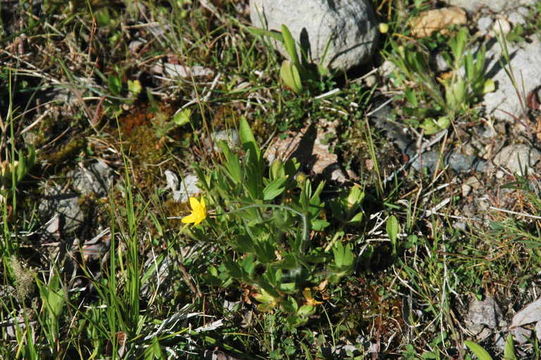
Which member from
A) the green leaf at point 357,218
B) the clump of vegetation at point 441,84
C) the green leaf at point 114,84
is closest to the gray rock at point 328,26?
the clump of vegetation at point 441,84

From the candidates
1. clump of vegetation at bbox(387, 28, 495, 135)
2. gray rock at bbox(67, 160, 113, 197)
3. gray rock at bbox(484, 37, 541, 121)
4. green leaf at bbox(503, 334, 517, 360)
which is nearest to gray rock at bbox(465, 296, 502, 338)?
green leaf at bbox(503, 334, 517, 360)

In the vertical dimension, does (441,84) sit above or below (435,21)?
below

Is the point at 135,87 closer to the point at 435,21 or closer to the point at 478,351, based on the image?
the point at 435,21

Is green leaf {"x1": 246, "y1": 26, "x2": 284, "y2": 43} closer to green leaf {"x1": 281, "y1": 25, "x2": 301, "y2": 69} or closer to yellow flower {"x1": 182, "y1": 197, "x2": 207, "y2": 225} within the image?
green leaf {"x1": 281, "y1": 25, "x2": 301, "y2": 69}

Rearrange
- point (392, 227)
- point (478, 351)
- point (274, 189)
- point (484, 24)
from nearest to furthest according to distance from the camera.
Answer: point (478, 351), point (274, 189), point (392, 227), point (484, 24)

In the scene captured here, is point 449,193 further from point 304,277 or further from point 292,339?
point 292,339

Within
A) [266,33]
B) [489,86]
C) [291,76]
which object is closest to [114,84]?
[266,33]
